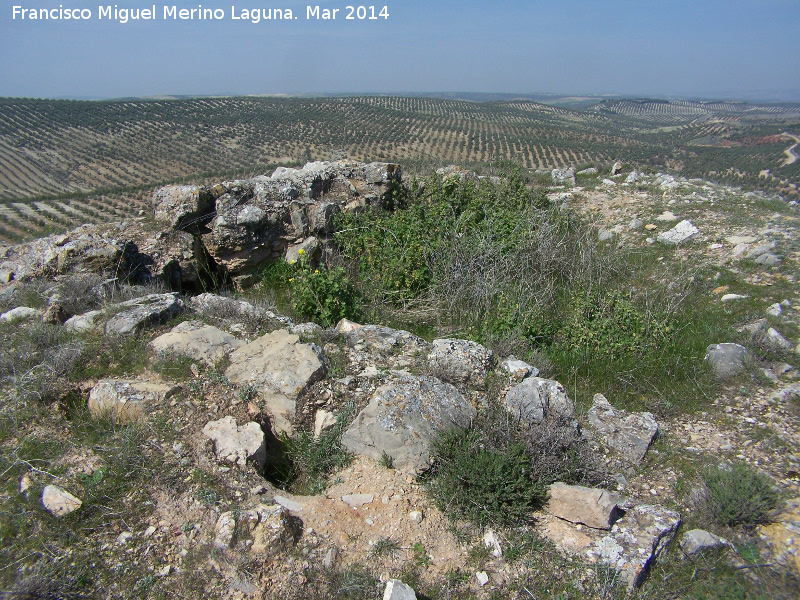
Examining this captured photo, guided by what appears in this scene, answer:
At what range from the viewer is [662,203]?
8070 mm

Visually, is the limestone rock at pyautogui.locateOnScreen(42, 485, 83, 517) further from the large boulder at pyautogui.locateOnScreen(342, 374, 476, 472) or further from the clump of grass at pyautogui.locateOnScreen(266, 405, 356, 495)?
the large boulder at pyautogui.locateOnScreen(342, 374, 476, 472)

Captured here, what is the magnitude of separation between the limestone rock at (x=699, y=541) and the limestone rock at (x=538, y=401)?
897 mm

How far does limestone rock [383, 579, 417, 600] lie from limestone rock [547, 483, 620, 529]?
3.35 feet

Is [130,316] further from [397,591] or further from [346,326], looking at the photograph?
[397,591]

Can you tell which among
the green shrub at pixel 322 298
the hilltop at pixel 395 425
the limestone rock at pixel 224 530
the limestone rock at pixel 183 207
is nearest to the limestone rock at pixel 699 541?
the hilltop at pixel 395 425

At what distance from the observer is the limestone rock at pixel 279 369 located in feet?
9.80

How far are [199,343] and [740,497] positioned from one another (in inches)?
146

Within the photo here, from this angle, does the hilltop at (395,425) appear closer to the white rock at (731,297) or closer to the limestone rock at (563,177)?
the white rock at (731,297)

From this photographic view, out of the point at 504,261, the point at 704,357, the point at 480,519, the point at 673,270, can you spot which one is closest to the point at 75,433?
the point at 480,519

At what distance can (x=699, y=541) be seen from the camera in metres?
2.35

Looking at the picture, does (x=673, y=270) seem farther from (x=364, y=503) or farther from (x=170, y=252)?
(x=170, y=252)

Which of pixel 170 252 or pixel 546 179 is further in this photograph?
pixel 546 179

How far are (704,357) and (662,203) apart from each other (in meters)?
5.17

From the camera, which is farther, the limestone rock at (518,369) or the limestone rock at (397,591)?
the limestone rock at (518,369)
